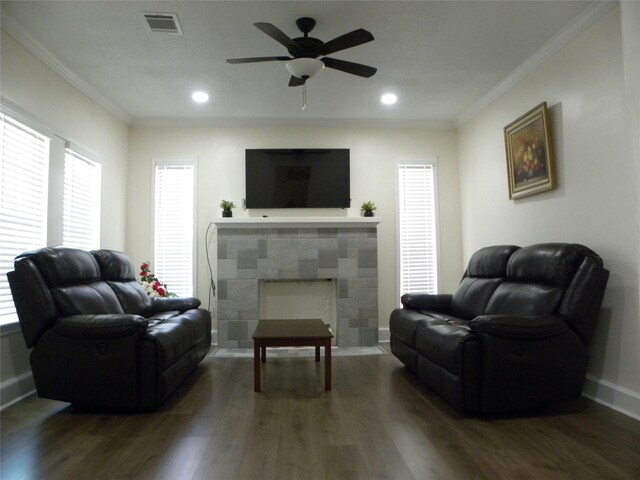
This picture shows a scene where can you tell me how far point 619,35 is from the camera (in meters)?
2.66

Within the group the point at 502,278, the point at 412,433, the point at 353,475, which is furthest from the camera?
the point at 502,278

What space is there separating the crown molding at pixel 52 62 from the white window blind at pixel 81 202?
0.70 meters

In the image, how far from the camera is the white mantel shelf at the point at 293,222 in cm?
464

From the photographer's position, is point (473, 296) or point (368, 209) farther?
point (368, 209)

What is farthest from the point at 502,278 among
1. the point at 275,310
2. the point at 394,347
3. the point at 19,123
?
the point at 19,123

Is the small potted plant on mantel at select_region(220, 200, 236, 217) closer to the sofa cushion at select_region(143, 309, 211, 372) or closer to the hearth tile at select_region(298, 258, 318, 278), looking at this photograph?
the hearth tile at select_region(298, 258, 318, 278)

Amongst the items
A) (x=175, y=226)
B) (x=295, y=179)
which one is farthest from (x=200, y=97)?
(x=175, y=226)

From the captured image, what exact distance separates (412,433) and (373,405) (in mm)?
499

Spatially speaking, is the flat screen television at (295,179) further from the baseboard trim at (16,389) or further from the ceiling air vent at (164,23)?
the baseboard trim at (16,389)

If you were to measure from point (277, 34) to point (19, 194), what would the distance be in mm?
2369

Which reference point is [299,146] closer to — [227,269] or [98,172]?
[227,269]

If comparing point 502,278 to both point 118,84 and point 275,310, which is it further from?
point 118,84

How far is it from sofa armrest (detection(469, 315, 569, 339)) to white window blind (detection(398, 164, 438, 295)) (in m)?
2.67

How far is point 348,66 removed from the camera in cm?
299
